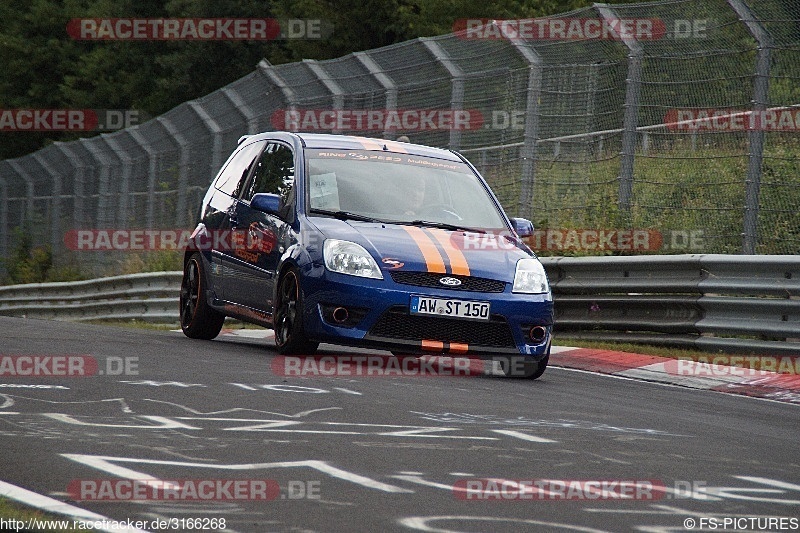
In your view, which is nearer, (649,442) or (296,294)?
(649,442)

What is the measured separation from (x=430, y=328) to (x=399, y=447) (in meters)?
3.81

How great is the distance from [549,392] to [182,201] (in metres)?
15.1

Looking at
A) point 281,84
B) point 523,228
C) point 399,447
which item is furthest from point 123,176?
point 399,447

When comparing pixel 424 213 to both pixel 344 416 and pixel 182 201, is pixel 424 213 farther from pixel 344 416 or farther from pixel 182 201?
pixel 182 201

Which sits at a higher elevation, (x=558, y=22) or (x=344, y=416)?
(x=558, y=22)

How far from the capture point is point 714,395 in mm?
10422

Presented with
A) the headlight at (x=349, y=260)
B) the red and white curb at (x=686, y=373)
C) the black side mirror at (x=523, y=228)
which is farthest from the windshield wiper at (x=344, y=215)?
the red and white curb at (x=686, y=373)

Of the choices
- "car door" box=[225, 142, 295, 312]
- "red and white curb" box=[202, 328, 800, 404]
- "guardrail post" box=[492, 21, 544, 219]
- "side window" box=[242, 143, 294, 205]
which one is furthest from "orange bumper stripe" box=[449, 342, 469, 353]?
"guardrail post" box=[492, 21, 544, 219]

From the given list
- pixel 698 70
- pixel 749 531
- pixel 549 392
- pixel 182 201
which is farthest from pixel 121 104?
pixel 749 531

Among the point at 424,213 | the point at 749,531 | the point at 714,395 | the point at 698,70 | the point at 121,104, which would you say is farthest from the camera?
the point at 121,104

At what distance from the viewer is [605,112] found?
15.6 metres

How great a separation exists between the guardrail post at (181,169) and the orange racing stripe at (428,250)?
1241 centimetres

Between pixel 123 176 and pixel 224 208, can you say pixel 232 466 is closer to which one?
pixel 224 208

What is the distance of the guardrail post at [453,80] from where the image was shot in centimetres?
1709
